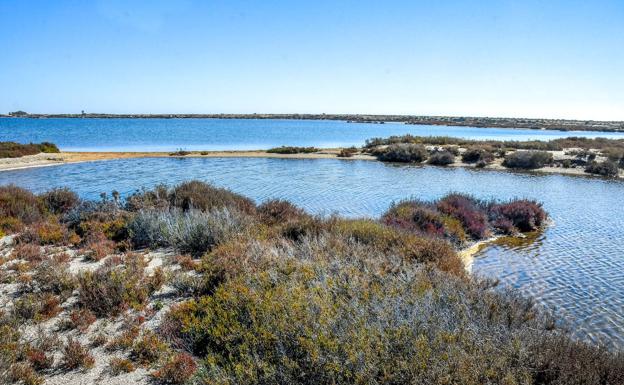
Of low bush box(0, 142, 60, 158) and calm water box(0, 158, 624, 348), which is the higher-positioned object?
low bush box(0, 142, 60, 158)

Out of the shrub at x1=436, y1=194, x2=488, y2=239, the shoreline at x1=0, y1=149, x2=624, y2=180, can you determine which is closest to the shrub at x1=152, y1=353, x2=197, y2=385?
the shrub at x1=436, y1=194, x2=488, y2=239

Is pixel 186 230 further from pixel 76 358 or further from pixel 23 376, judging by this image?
pixel 23 376

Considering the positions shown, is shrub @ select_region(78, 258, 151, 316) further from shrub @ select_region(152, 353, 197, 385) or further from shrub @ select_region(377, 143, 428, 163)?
shrub @ select_region(377, 143, 428, 163)

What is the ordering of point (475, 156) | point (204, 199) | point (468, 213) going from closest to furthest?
point (204, 199) < point (468, 213) < point (475, 156)

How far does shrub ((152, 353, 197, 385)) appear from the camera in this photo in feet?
15.7

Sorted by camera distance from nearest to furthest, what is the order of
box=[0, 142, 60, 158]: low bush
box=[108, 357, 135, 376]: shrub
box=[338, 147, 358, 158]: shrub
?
box=[108, 357, 135, 376]: shrub
box=[0, 142, 60, 158]: low bush
box=[338, 147, 358, 158]: shrub

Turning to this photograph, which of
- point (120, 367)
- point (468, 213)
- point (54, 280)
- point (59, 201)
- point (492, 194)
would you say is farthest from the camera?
point (492, 194)

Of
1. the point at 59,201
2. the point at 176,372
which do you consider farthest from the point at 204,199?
the point at 176,372

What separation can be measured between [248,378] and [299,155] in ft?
127

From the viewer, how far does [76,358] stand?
509cm

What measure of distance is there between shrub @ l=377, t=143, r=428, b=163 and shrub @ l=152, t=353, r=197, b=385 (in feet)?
114

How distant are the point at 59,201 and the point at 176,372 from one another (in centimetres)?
1145

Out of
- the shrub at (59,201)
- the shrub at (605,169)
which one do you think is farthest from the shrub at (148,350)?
the shrub at (605,169)

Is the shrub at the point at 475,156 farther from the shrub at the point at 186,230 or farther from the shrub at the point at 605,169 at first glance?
the shrub at the point at 186,230
